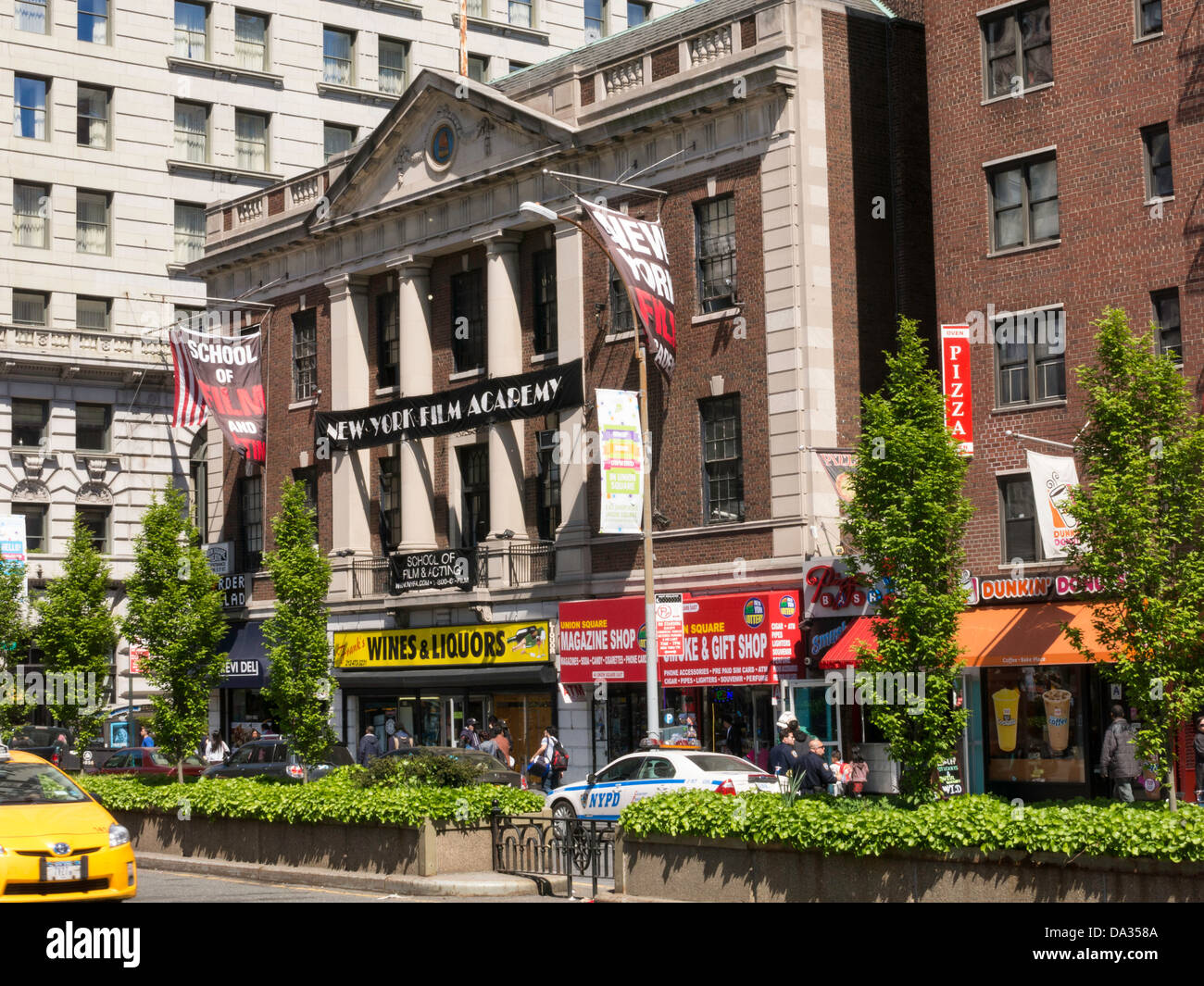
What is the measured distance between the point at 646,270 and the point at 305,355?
53.0ft

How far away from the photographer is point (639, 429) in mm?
35688

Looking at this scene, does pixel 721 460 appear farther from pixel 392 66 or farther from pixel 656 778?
pixel 392 66

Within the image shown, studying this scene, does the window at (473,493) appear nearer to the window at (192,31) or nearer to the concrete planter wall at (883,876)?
the concrete planter wall at (883,876)

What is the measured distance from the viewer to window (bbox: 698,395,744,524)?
121ft

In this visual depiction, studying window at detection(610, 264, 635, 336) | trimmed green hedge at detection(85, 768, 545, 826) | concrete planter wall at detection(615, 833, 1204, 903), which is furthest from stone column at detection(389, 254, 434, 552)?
concrete planter wall at detection(615, 833, 1204, 903)

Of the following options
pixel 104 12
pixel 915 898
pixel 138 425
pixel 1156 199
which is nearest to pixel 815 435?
pixel 1156 199

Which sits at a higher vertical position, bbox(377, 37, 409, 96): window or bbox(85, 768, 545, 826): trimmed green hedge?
Answer: bbox(377, 37, 409, 96): window

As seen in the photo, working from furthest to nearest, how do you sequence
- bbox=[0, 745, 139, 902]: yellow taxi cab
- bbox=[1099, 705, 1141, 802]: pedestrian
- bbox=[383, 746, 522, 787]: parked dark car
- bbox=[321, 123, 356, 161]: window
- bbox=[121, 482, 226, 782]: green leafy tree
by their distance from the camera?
bbox=[321, 123, 356, 161]: window → bbox=[121, 482, 226, 782]: green leafy tree → bbox=[383, 746, 522, 787]: parked dark car → bbox=[1099, 705, 1141, 802]: pedestrian → bbox=[0, 745, 139, 902]: yellow taxi cab

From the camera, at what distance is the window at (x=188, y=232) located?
2418 inches

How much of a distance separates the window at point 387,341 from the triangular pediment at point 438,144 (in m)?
2.52

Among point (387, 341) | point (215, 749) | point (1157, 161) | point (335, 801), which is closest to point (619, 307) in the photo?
point (387, 341)

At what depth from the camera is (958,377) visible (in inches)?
1298

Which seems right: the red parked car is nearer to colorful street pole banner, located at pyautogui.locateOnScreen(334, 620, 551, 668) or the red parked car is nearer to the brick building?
colorful street pole banner, located at pyautogui.locateOnScreen(334, 620, 551, 668)

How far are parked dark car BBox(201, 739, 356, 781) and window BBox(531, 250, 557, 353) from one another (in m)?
10.9
